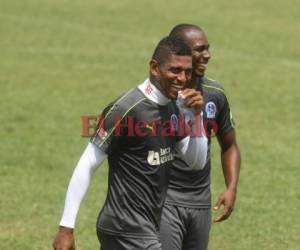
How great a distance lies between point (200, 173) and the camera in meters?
7.81

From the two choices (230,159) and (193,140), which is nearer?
(193,140)

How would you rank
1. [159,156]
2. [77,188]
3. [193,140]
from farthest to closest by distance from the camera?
[193,140] → [159,156] → [77,188]

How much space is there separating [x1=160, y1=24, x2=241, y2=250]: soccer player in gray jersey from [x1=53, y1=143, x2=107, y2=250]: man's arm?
123cm

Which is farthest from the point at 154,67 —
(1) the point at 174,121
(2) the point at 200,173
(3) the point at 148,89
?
(2) the point at 200,173

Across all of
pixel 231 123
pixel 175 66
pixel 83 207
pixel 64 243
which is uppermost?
pixel 175 66

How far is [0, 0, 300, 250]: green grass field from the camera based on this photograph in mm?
11812

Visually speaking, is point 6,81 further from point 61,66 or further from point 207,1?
point 207,1

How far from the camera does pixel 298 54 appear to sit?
23422 millimetres

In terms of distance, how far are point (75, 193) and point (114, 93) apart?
12664 mm

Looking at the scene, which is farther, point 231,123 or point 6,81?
point 6,81

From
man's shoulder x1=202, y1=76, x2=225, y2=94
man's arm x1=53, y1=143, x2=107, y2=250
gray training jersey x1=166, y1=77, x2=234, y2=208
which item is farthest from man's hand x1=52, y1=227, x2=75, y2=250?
man's shoulder x1=202, y1=76, x2=225, y2=94

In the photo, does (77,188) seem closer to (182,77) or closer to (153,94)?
(153,94)

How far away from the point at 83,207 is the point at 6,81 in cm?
799

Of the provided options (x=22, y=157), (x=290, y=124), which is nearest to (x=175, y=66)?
(x=22, y=157)
